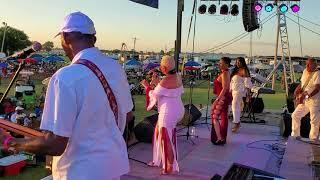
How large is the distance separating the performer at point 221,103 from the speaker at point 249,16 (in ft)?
20.9

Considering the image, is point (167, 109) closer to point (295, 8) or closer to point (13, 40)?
point (295, 8)

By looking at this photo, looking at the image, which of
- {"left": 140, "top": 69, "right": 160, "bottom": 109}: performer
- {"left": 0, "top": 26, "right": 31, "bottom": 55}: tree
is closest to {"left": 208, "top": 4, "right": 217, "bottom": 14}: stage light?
{"left": 140, "top": 69, "right": 160, "bottom": 109}: performer

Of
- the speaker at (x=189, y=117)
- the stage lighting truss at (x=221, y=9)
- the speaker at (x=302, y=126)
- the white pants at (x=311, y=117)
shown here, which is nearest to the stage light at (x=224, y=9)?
the stage lighting truss at (x=221, y=9)

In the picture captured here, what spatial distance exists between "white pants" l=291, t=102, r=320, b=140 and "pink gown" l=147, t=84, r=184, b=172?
3.42 metres

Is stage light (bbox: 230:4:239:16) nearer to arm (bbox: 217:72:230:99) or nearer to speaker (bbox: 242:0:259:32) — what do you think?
speaker (bbox: 242:0:259:32)

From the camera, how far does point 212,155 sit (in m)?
7.89

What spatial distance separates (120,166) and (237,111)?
8.11m

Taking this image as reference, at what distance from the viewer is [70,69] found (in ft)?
7.39

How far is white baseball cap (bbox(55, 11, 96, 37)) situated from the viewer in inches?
93.2

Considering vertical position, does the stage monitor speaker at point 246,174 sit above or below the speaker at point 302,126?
above

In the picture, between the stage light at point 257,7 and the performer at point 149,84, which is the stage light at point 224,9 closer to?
the stage light at point 257,7

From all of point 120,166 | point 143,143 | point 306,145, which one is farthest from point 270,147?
point 120,166

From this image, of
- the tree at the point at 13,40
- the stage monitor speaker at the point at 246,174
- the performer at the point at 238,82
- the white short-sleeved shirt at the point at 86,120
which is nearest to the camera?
the white short-sleeved shirt at the point at 86,120

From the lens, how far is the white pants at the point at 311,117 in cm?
866
